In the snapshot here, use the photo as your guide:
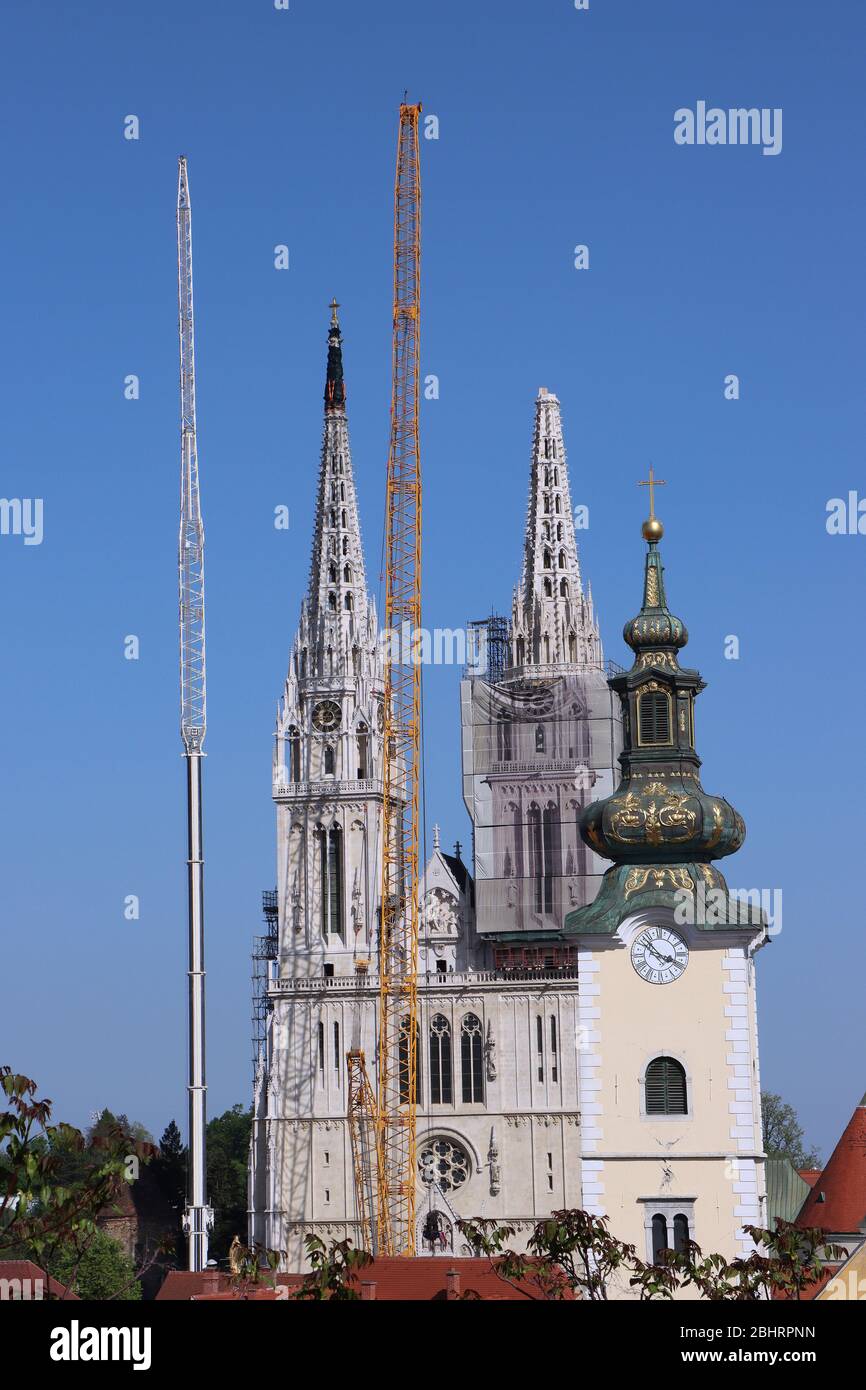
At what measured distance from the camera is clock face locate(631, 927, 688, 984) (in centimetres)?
4891

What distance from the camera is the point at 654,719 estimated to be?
51344 millimetres

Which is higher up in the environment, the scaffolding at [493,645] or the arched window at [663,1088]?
the scaffolding at [493,645]

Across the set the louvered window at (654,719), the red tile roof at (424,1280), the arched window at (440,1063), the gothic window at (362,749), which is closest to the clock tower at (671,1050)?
the louvered window at (654,719)

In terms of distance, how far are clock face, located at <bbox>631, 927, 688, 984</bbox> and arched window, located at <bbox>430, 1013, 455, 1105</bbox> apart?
53120mm

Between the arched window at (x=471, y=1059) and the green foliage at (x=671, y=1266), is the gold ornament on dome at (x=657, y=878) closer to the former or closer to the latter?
the green foliage at (x=671, y=1266)

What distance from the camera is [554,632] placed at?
108 meters

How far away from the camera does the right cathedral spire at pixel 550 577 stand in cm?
10788

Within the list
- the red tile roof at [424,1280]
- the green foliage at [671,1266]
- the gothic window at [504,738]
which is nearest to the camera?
the green foliage at [671,1266]

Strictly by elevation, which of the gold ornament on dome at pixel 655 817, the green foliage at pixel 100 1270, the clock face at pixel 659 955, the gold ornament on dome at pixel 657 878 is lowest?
the green foliage at pixel 100 1270

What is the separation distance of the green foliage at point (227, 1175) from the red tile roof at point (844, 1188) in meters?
55.6

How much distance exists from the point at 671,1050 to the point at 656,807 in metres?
4.71

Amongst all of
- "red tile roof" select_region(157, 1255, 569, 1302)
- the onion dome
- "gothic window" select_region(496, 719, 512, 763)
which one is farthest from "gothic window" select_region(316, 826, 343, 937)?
the onion dome

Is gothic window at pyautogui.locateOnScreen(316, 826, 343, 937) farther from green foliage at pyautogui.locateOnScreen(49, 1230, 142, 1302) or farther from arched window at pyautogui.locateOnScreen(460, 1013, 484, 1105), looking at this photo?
green foliage at pyautogui.locateOnScreen(49, 1230, 142, 1302)
